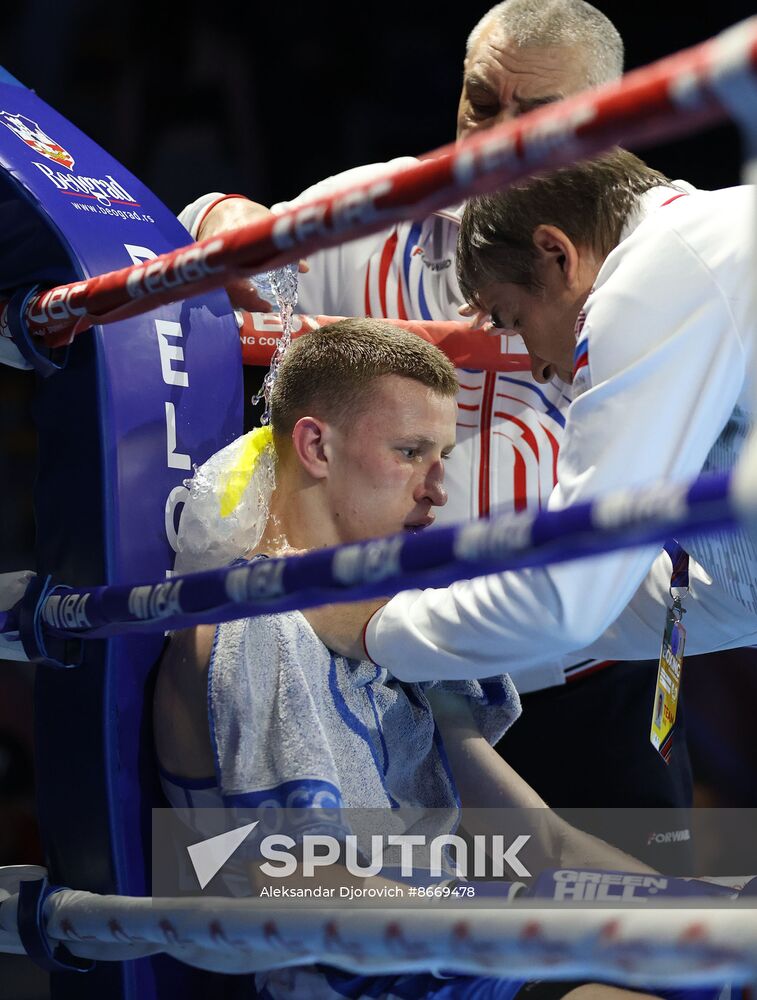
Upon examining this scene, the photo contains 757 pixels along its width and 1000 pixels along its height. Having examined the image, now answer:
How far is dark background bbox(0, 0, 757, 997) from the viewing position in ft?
10.4

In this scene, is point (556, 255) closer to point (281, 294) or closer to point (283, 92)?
point (281, 294)

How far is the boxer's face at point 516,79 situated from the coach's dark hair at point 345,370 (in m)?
0.69

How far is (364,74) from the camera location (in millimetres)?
3514

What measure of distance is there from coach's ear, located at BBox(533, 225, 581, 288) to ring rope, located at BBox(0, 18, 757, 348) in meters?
0.41

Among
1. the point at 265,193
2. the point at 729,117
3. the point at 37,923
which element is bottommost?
the point at 37,923

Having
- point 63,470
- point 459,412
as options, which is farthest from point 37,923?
point 459,412

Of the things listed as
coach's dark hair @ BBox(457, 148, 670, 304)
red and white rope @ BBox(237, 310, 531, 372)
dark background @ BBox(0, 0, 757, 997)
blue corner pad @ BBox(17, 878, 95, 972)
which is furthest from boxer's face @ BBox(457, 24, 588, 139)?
dark background @ BBox(0, 0, 757, 997)

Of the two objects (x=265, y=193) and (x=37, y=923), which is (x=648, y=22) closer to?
(x=265, y=193)

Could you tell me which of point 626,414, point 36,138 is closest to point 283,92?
point 36,138

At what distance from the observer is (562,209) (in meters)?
1.29

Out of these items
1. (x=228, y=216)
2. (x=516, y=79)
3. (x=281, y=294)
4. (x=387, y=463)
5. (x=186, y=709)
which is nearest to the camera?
(x=186, y=709)

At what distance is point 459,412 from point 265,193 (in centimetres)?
161

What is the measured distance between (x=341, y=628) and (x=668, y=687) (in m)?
0.30

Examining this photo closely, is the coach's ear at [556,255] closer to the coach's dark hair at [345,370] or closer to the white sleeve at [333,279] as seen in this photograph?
the coach's dark hair at [345,370]
